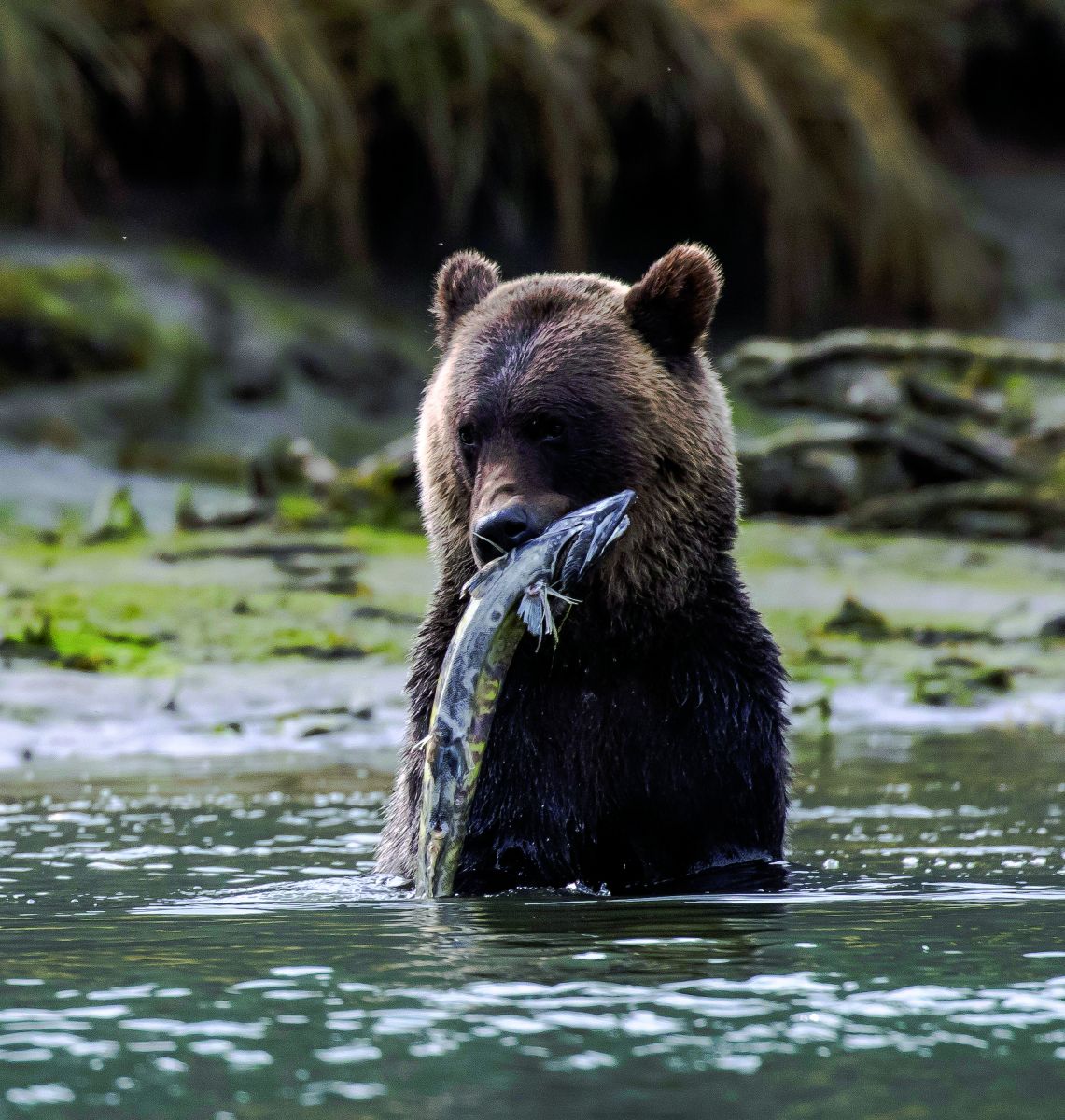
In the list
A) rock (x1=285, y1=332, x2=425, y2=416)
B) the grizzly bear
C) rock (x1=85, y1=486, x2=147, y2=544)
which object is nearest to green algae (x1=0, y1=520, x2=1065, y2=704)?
rock (x1=85, y1=486, x2=147, y2=544)

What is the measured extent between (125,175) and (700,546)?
38.7 feet

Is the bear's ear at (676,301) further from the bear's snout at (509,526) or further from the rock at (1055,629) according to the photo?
the rock at (1055,629)

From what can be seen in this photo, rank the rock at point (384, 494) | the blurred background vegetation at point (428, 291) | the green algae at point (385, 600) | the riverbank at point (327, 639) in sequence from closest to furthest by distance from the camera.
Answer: the riverbank at point (327, 639), the green algae at point (385, 600), the blurred background vegetation at point (428, 291), the rock at point (384, 494)

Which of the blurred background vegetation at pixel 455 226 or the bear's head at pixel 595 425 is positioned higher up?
the blurred background vegetation at pixel 455 226

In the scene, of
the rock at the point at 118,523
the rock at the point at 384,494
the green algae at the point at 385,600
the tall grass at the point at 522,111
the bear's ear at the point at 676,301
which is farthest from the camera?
the tall grass at the point at 522,111

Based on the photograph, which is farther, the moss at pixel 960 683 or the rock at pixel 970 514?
the rock at pixel 970 514

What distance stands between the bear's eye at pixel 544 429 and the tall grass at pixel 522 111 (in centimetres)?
994

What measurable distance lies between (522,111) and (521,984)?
13.5 meters

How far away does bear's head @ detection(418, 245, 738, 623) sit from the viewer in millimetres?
5004

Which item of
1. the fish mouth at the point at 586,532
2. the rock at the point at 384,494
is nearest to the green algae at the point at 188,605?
the rock at the point at 384,494

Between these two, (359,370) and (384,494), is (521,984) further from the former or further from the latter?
(359,370)

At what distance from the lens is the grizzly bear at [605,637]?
4.88 metres

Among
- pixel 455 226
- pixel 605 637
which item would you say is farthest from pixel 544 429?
pixel 455 226

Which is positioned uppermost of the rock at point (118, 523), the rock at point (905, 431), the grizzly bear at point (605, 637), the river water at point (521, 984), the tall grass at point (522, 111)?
the tall grass at point (522, 111)
